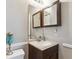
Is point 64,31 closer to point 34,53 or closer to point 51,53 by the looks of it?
point 51,53

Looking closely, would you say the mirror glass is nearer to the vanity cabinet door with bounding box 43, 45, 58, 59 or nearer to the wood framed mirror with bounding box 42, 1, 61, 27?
the wood framed mirror with bounding box 42, 1, 61, 27

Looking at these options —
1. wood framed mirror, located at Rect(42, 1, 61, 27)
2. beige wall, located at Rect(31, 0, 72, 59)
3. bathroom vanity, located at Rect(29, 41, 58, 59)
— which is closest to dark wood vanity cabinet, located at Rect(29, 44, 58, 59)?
bathroom vanity, located at Rect(29, 41, 58, 59)

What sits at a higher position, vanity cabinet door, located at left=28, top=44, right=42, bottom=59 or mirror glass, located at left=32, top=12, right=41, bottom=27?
mirror glass, located at left=32, top=12, right=41, bottom=27

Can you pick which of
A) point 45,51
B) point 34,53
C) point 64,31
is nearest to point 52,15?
point 64,31

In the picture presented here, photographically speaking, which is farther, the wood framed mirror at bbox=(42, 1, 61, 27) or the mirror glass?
the mirror glass

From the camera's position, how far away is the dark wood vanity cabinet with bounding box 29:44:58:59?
96.6 inches

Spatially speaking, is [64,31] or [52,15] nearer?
[64,31]

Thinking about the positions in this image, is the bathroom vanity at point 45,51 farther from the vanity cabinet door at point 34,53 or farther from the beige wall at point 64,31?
the beige wall at point 64,31

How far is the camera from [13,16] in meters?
2.57

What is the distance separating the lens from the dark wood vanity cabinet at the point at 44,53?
8.05 feet

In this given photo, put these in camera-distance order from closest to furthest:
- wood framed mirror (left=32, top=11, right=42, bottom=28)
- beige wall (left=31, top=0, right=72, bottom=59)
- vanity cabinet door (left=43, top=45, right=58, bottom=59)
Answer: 1. beige wall (left=31, top=0, right=72, bottom=59)
2. vanity cabinet door (left=43, top=45, right=58, bottom=59)
3. wood framed mirror (left=32, top=11, right=42, bottom=28)

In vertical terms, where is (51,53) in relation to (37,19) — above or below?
below

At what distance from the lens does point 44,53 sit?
8.03 ft
